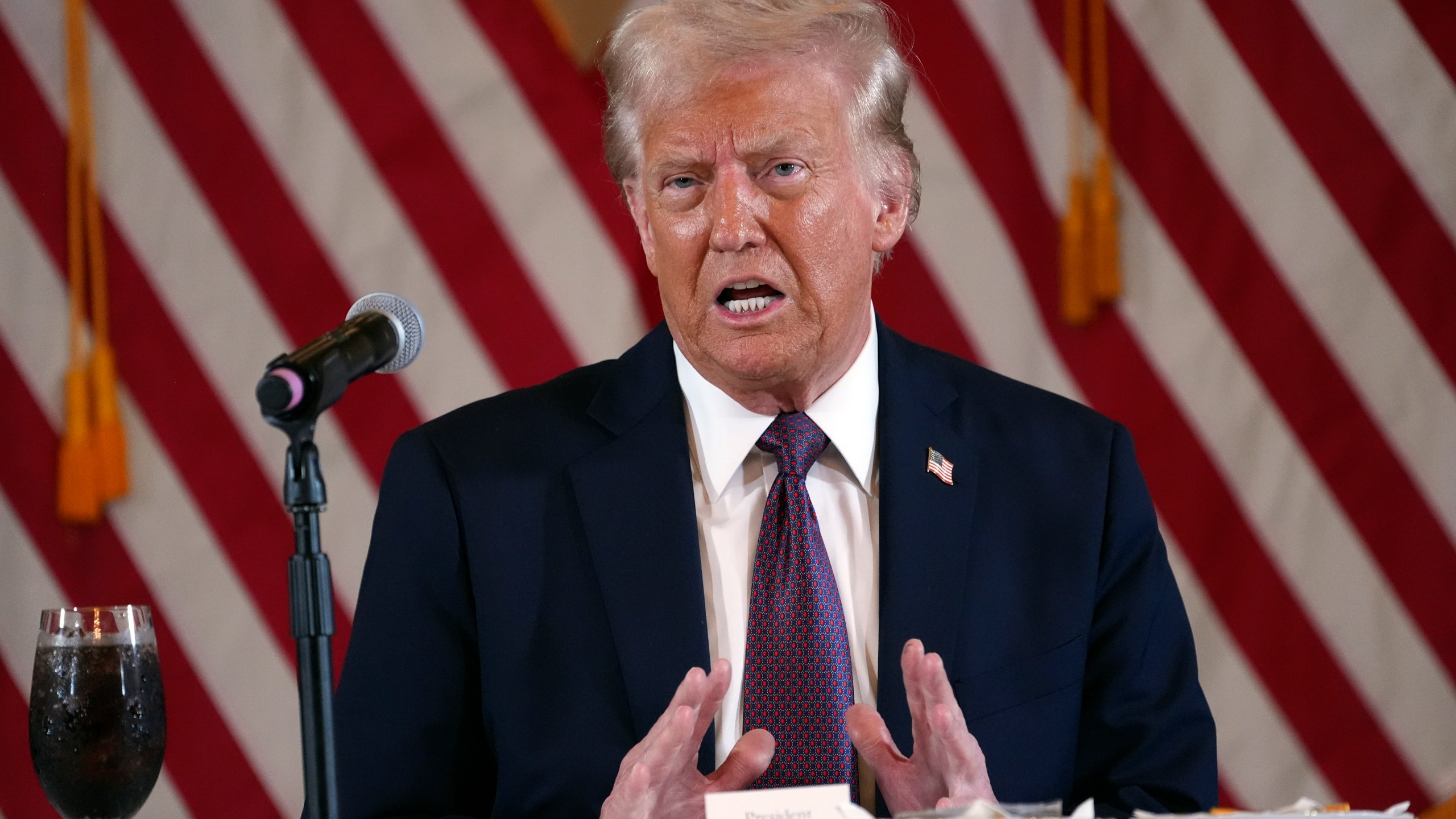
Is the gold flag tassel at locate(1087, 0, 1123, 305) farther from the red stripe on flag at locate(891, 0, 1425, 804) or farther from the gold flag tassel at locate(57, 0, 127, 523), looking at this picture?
the gold flag tassel at locate(57, 0, 127, 523)

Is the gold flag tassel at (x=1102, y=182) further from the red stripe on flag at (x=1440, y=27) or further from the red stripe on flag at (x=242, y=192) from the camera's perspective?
the red stripe on flag at (x=242, y=192)

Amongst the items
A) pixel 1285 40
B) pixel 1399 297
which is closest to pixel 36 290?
pixel 1285 40

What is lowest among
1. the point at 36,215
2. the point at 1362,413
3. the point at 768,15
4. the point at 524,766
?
the point at 1362,413

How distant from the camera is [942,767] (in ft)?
4.36

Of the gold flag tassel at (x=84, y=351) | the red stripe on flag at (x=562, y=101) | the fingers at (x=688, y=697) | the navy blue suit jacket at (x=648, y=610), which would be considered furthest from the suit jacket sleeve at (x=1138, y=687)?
the gold flag tassel at (x=84, y=351)

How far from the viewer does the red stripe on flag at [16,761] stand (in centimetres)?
267

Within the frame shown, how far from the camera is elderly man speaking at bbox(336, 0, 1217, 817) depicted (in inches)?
63.8

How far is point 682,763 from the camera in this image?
131 cm

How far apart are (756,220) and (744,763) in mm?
633

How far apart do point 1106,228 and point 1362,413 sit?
62cm

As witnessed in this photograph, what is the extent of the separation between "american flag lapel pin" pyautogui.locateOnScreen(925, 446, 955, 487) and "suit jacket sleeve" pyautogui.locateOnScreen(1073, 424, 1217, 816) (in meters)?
0.22

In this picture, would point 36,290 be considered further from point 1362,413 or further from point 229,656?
point 1362,413

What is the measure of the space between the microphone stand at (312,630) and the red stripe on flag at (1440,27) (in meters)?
2.46

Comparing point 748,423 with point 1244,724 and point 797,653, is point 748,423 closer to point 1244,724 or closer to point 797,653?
point 797,653
